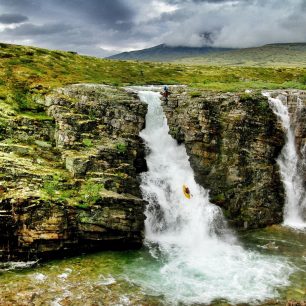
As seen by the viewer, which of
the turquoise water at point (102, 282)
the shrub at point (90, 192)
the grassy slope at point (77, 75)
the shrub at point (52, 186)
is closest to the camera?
the turquoise water at point (102, 282)

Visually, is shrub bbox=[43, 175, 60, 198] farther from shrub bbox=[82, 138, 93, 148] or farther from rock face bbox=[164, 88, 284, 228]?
rock face bbox=[164, 88, 284, 228]

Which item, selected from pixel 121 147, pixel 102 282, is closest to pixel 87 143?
pixel 121 147

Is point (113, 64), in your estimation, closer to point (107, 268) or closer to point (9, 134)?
point (9, 134)

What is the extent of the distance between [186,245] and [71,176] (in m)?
10.8

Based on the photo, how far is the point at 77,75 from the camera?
51250 millimetres

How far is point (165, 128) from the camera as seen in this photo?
40250mm

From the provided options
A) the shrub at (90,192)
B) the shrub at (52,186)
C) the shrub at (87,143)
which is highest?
the shrub at (87,143)

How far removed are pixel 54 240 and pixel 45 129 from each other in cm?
1220

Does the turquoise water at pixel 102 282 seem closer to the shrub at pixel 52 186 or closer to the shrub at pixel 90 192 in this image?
the shrub at pixel 90 192

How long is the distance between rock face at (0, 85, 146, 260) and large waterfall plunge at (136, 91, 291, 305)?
7.41 feet

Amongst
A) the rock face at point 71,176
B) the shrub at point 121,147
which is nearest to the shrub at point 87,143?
the rock face at point 71,176

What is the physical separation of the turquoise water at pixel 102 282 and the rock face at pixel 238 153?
7409mm

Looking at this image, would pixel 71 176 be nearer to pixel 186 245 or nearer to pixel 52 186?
pixel 52 186

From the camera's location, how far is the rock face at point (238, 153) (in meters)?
36.8
